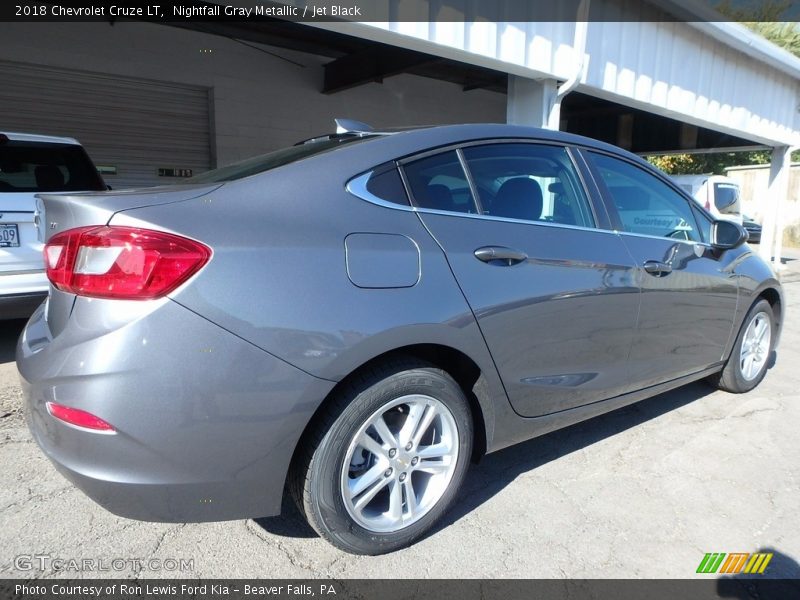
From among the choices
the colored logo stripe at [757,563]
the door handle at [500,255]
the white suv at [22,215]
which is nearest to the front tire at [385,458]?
the door handle at [500,255]

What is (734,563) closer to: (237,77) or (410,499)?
(410,499)

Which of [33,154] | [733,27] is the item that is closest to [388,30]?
[33,154]

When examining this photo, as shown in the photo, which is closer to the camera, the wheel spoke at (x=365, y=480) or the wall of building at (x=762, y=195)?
the wheel spoke at (x=365, y=480)

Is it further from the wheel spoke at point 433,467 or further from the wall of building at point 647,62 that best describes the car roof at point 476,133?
the wall of building at point 647,62

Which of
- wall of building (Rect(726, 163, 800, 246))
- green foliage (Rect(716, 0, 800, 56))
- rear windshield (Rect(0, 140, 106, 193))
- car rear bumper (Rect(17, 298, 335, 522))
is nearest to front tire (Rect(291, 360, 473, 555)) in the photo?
car rear bumper (Rect(17, 298, 335, 522))

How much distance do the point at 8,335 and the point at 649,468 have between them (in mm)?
5127

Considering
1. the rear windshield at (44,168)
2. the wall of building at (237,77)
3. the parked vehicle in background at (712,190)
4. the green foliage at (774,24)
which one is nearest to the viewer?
the rear windshield at (44,168)

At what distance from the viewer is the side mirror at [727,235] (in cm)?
338

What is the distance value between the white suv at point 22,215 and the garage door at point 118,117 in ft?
12.5

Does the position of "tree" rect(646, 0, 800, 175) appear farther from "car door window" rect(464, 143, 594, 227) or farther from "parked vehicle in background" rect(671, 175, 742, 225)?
"car door window" rect(464, 143, 594, 227)

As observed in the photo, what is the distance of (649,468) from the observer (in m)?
2.81

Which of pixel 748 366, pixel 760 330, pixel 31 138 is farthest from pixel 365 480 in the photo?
pixel 31 138

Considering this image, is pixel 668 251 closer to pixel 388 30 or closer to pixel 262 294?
pixel 262 294

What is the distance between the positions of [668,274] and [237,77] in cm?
776
